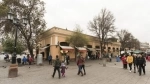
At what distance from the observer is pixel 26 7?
90.1 ft

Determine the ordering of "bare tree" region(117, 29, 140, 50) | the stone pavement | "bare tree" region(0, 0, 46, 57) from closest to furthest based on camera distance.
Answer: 1. the stone pavement
2. "bare tree" region(0, 0, 46, 57)
3. "bare tree" region(117, 29, 140, 50)

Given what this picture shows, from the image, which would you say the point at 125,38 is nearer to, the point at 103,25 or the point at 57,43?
the point at 103,25

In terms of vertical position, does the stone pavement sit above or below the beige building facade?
below

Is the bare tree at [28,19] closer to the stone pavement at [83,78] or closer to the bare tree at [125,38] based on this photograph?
the stone pavement at [83,78]

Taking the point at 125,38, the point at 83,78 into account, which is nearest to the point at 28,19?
the point at 83,78

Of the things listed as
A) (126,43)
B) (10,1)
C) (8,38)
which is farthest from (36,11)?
(126,43)

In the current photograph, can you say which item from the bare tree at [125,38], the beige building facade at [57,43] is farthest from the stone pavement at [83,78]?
the bare tree at [125,38]

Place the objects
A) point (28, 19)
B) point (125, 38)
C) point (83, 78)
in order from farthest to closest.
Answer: point (125, 38) < point (28, 19) < point (83, 78)

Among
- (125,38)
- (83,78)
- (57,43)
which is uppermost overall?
(125,38)

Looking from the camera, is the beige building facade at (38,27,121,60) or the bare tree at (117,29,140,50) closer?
the beige building facade at (38,27,121,60)

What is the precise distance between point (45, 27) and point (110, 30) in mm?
17447

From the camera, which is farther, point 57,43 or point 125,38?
point 125,38

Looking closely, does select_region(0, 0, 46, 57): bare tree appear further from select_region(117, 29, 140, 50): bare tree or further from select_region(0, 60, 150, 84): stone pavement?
select_region(117, 29, 140, 50): bare tree

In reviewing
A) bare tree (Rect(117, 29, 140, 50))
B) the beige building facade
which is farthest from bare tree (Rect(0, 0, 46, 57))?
bare tree (Rect(117, 29, 140, 50))
